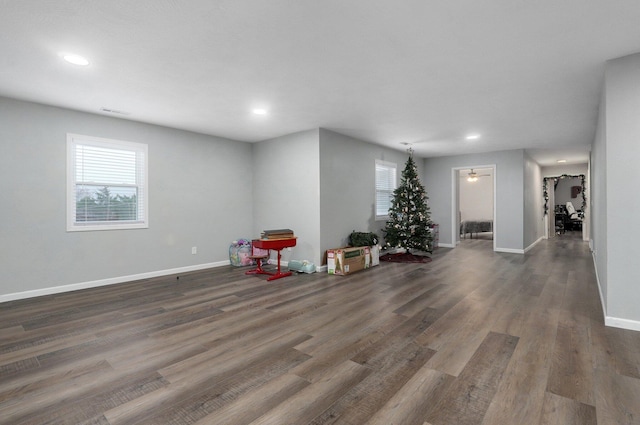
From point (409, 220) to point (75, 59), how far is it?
595 cm

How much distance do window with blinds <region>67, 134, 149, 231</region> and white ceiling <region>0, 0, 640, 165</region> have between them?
1.86 feet

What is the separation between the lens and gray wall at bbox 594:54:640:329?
9.02 ft

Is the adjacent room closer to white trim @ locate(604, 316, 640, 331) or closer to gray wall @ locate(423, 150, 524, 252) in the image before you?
white trim @ locate(604, 316, 640, 331)

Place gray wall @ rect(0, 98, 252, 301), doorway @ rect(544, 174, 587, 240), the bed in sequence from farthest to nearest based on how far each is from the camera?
doorway @ rect(544, 174, 587, 240) → the bed → gray wall @ rect(0, 98, 252, 301)

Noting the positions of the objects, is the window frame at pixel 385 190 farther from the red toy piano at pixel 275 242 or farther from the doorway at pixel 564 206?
the doorway at pixel 564 206

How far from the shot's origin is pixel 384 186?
731 centimetres

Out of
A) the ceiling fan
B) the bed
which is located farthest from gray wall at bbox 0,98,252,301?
the ceiling fan

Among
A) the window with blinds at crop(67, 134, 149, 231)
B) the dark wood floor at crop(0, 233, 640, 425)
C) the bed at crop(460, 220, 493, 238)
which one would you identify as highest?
the window with blinds at crop(67, 134, 149, 231)

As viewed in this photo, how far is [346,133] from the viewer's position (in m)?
5.85

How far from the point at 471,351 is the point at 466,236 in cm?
974

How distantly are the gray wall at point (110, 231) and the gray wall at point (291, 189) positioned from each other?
0.96 ft

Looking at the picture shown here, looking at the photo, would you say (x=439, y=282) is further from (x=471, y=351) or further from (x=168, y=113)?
(x=168, y=113)

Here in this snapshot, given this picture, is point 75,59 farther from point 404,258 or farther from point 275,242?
point 404,258

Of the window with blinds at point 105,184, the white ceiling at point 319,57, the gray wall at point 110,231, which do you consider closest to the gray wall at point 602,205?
the white ceiling at point 319,57
